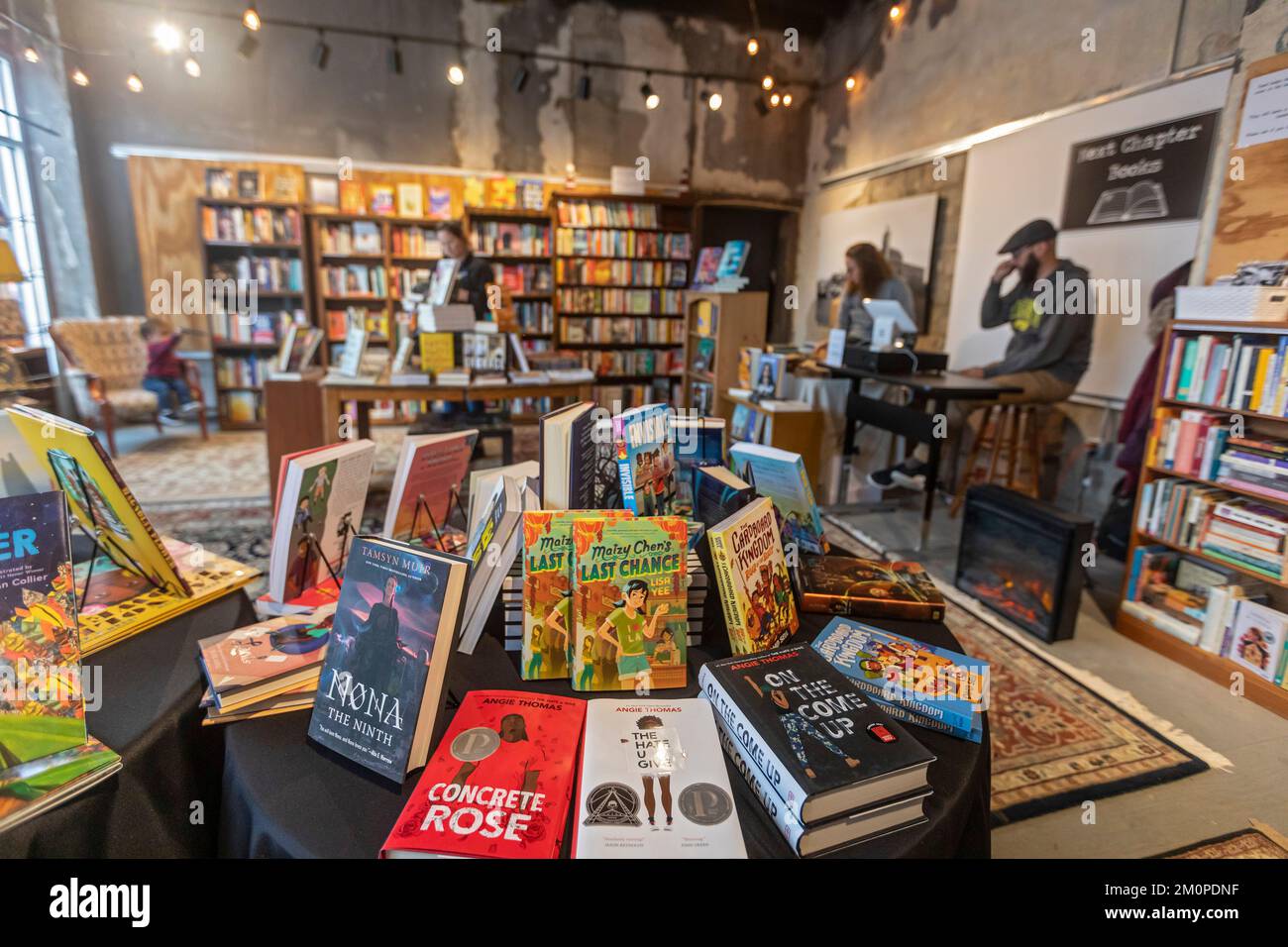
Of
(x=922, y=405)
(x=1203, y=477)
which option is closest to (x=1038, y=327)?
(x=922, y=405)

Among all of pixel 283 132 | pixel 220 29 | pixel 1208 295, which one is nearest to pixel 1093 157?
pixel 1208 295

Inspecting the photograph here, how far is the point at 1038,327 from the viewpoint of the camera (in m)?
4.16

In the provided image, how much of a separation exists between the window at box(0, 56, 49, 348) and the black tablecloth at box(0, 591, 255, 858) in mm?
5596

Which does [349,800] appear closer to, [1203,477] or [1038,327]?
[1203,477]

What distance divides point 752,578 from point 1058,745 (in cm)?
162

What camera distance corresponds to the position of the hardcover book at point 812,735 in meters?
0.82

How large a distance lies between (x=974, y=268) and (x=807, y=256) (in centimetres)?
277

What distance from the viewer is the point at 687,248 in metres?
7.00

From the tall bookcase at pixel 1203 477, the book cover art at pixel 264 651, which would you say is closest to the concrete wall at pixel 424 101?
the tall bookcase at pixel 1203 477

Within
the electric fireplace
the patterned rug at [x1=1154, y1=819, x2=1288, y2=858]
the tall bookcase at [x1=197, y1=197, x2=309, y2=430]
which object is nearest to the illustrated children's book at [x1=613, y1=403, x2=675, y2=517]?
the patterned rug at [x1=1154, y1=819, x2=1288, y2=858]

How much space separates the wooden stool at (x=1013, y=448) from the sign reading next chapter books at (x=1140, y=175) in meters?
1.18

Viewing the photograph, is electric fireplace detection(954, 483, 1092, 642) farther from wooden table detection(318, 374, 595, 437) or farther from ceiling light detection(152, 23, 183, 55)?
ceiling light detection(152, 23, 183, 55)

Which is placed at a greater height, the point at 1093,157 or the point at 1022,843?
the point at 1093,157
